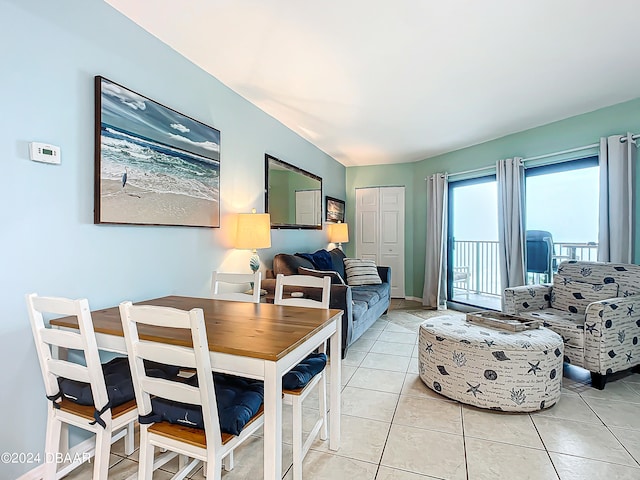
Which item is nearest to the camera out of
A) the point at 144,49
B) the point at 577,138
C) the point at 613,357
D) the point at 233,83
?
the point at 144,49

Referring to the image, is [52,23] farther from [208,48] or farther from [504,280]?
[504,280]

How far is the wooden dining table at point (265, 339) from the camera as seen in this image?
1163 mm

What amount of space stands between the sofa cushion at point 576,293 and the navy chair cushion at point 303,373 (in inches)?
100

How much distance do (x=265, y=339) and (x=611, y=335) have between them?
8.75 ft

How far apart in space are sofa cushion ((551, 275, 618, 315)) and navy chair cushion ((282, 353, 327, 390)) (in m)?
2.54

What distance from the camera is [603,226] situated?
128 inches

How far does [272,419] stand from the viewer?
116 cm

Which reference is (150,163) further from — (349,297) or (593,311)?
(593,311)

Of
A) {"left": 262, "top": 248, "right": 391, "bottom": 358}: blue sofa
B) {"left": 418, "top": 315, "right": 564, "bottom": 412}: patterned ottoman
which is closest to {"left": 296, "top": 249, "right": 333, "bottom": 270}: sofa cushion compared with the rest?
{"left": 262, "top": 248, "right": 391, "bottom": 358}: blue sofa

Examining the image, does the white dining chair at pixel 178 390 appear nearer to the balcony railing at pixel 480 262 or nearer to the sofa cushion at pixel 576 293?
Result: the sofa cushion at pixel 576 293

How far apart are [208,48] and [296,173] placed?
1.97 metres

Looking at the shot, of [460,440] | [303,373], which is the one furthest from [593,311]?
[303,373]

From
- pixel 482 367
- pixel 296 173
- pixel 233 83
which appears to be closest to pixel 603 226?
pixel 482 367

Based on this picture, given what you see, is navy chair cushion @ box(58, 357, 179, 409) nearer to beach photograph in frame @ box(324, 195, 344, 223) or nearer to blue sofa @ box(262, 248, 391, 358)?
blue sofa @ box(262, 248, 391, 358)
